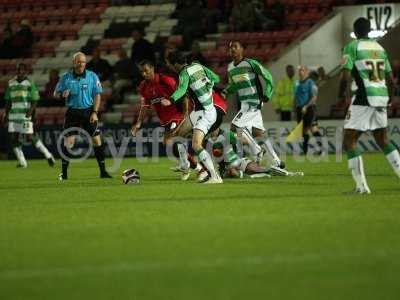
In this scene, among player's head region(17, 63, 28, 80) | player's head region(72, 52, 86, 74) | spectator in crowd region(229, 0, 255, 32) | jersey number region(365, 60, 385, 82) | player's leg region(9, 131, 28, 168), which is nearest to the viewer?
jersey number region(365, 60, 385, 82)

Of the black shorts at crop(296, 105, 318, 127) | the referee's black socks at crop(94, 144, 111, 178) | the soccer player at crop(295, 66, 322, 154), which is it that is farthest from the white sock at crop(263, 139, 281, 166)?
the black shorts at crop(296, 105, 318, 127)

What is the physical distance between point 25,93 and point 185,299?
19653 mm

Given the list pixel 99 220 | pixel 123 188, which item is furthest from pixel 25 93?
pixel 99 220

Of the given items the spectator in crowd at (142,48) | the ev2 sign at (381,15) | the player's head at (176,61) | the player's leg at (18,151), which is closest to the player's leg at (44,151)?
the player's leg at (18,151)

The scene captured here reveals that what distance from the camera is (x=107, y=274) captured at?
7.74 metres

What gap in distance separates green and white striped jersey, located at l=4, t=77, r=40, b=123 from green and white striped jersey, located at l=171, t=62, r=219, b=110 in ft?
30.3

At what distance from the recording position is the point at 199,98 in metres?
16.8

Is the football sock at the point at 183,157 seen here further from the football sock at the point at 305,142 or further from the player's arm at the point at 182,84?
the football sock at the point at 305,142

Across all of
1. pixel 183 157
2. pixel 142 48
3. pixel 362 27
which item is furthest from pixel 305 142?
pixel 362 27

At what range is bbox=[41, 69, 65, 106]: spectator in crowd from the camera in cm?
3113

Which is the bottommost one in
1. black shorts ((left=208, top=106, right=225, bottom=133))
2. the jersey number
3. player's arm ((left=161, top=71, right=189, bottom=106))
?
black shorts ((left=208, top=106, right=225, bottom=133))

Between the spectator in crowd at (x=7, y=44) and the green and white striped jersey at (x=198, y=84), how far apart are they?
61.0 ft

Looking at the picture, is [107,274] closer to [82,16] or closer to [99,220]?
[99,220]

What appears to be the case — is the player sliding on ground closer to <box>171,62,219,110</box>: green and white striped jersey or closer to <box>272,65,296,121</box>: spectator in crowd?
<box>171,62,219,110</box>: green and white striped jersey
